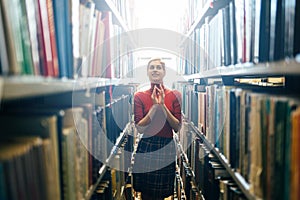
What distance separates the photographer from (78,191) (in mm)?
968

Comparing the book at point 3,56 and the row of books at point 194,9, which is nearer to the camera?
the book at point 3,56

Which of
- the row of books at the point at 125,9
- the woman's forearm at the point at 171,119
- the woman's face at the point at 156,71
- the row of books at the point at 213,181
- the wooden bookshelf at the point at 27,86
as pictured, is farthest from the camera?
the woman's face at the point at 156,71

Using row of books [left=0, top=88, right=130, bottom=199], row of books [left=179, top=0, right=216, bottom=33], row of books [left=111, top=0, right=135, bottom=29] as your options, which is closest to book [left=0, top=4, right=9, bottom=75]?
row of books [left=0, top=88, right=130, bottom=199]

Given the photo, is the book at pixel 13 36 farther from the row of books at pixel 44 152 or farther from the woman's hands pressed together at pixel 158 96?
the woman's hands pressed together at pixel 158 96

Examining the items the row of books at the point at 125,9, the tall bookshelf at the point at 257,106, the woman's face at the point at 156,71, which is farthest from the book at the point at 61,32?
the woman's face at the point at 156,71

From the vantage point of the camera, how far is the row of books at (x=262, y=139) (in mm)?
671

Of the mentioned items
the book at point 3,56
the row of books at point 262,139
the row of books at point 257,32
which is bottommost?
the row of books at point 262,139

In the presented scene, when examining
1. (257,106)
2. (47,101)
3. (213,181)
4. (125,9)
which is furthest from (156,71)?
(257,106)

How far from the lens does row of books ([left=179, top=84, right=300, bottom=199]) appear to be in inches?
26.4

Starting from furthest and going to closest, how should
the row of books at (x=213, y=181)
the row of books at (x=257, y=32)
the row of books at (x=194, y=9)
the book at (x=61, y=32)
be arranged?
the row of books at (x=194, y=9)
the row of books at (x=213, y=181)
the book at (x=61, y=32)
the row of books at (x=257, y=32)

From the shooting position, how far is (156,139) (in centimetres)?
251

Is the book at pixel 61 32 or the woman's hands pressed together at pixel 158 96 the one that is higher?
the book at pixel 61 32

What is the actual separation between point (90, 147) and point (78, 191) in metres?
0.23

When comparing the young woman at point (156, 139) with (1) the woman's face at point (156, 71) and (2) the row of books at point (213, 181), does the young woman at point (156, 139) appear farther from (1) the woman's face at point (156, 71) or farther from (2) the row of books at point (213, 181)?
(2) the row of books at point (213, 181)
